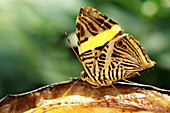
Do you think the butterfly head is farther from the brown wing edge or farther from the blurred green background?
the blurred green background

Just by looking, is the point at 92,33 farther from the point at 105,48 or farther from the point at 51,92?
the point at 51,92

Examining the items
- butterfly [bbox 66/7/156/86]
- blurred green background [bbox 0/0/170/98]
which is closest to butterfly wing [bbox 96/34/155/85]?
butterfly [bbox 66/7/156/86]

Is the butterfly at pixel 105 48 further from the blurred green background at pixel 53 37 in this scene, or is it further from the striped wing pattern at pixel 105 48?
the blurred green background at pixel 53 37

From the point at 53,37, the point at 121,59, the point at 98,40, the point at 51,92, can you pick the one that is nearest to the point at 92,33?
the point at 98,40

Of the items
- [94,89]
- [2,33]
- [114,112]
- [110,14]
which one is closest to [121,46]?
[94,89]

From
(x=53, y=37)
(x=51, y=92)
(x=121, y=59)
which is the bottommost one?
(x=51, y=92)

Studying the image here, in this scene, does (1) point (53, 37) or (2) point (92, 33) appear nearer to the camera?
(2) point (92, 33)

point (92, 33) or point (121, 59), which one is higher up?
point (92, 33)
